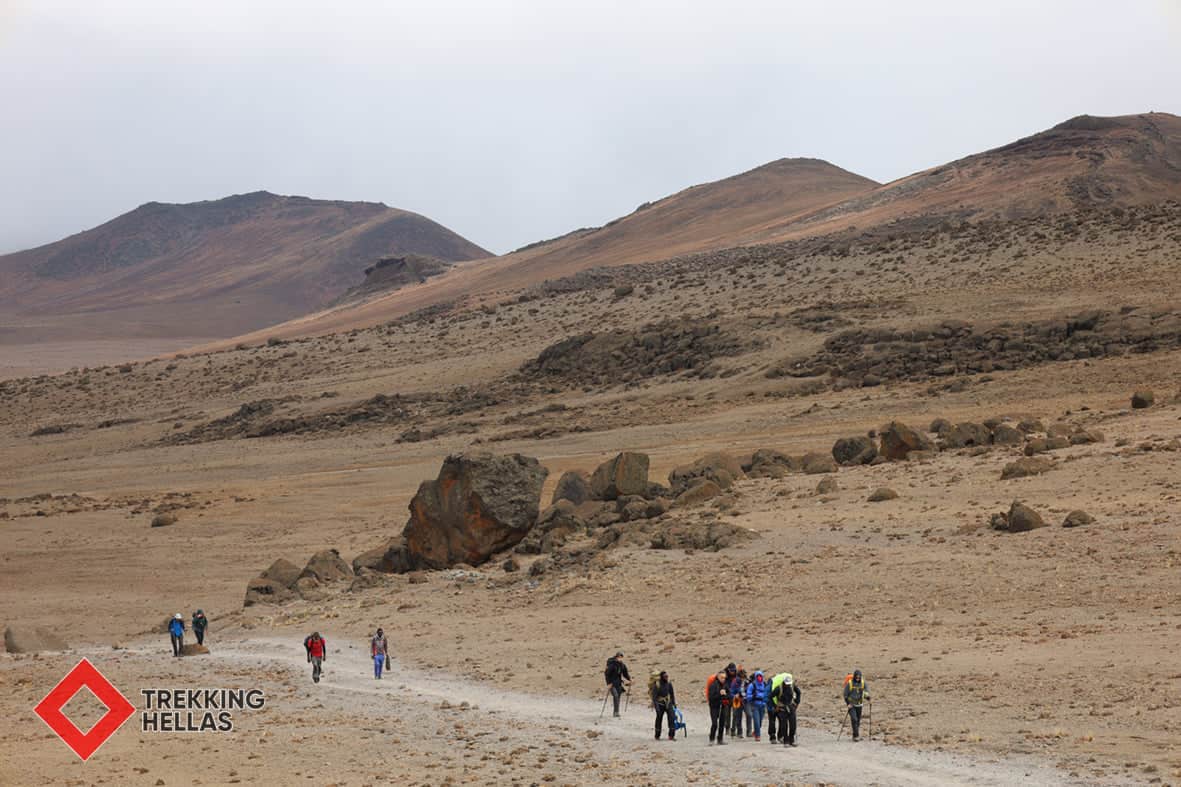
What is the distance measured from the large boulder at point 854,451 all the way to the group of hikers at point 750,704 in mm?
16958

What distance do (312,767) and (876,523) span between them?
559 inches

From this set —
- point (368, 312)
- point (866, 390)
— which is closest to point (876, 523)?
point (866, 390)

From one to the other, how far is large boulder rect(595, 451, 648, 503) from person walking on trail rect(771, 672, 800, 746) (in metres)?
16.2

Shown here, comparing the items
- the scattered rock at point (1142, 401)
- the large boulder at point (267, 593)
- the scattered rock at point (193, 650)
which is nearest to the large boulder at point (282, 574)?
the large boulder at point (267, 593)

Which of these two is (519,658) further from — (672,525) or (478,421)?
(478,421)

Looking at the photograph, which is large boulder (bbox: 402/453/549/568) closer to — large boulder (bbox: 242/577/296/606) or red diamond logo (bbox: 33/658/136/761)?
large boulder (bbox: 242/577/296/606)

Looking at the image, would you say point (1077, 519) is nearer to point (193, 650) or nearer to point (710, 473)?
point (710, 473)

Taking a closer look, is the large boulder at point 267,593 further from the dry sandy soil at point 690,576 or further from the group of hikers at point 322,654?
the group of hikers at point 322,654

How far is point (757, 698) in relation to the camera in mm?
15297

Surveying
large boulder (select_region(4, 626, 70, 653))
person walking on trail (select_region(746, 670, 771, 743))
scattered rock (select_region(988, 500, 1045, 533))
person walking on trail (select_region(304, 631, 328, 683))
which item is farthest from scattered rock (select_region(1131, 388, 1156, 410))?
large boulder (select_region(4, 626, 70, 653))

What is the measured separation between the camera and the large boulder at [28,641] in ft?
77.3

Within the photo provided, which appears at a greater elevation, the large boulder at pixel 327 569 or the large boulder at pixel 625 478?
the large boulder at pixel 625 478

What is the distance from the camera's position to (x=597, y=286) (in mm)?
78875

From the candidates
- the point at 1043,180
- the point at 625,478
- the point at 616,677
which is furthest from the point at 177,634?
the point at 1043,180
